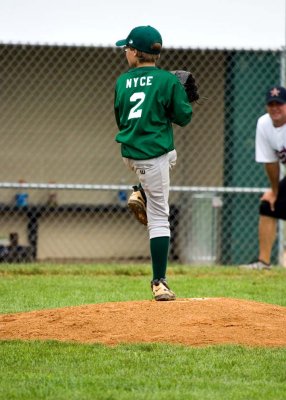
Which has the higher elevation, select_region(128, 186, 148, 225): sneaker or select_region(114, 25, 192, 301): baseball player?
select_region(114, 25, 192, 301): baseball player

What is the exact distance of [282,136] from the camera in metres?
11.1

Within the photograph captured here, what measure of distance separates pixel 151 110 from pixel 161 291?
122cm

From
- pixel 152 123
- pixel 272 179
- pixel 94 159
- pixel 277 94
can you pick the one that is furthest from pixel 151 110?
pixel 94 159

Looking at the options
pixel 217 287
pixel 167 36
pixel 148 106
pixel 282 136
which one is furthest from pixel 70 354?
pixel 167 36

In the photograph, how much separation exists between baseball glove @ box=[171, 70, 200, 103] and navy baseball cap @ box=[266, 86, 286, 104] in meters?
3.25

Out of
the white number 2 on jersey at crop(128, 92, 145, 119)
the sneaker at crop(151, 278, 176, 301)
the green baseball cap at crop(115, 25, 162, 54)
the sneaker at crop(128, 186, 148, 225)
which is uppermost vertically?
the green baseball cap at crop(115, 25, 162, 54)

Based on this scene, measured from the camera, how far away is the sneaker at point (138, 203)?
7.59 metres

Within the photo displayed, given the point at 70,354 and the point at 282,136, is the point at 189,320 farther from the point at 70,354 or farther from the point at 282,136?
the point at 282,136

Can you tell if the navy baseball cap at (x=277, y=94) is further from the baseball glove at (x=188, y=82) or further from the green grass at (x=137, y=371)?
Answer: the green grass at (x=137, y=371)

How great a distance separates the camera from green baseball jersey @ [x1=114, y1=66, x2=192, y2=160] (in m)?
7.29

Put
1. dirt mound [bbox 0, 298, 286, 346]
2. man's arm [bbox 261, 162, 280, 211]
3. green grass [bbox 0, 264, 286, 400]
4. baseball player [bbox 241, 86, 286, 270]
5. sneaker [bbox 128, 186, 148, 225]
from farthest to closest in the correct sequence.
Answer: man's arm [bbox 261, 162, 280, 211] < baseball player [bbox 241, 86, 286, 270] < sneaker [bbox 128, 186, 148, 225] < dirt mound [bbox 0, 298, 286, 346] < green grass [bbox 0, 264, 286, 400]

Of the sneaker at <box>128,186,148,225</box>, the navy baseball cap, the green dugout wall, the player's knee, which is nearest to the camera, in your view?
the sneaker at <box>128,186,148,225</box>

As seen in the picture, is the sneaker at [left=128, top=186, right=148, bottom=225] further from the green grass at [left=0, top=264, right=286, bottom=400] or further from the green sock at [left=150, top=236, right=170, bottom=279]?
the green grass at [left=0, top=264, right=286, bottom=400]

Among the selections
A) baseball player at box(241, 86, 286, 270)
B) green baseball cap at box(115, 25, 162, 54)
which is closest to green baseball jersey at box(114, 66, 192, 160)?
green baseball cap at box(115, 25, 162, 54)
